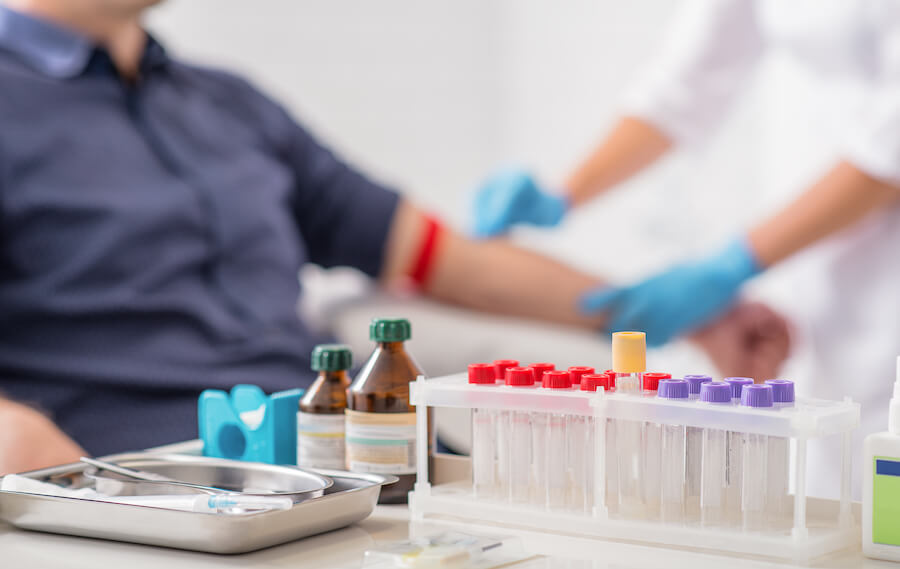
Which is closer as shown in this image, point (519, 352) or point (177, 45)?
point (519, 352)

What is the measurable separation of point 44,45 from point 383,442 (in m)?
0.88

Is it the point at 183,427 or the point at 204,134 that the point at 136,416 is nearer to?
the point at 183,427

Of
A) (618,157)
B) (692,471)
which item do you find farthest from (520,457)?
(618,157)

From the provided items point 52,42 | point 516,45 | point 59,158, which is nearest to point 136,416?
point 59,158

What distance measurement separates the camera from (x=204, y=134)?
1.40m

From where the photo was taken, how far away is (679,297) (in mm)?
1553

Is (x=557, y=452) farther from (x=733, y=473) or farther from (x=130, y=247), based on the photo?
(x=130, y=247)

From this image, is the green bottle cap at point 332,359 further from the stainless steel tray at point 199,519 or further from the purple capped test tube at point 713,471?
the purple capped test tube at point 713,471

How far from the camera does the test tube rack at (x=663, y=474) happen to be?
1.83 feet

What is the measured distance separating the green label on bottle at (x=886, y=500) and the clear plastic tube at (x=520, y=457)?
210 millimetres

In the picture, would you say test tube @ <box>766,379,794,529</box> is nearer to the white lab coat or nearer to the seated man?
the white lab coat

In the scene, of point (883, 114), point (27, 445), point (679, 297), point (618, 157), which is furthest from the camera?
point (618, 157)

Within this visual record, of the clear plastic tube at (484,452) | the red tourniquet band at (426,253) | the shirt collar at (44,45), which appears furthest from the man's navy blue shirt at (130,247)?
the clear plastic tube at (484,452)

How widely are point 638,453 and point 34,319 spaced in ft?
2.83
